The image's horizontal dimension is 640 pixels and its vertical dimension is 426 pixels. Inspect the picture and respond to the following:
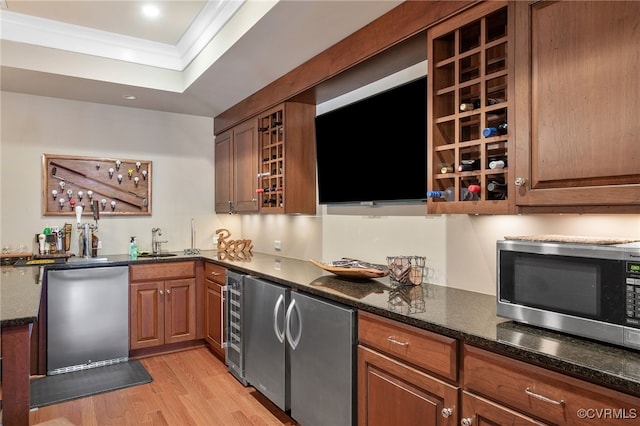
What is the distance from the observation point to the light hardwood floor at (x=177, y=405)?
2727 mm

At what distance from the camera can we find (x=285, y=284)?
2.64m

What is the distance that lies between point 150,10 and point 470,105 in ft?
7.88

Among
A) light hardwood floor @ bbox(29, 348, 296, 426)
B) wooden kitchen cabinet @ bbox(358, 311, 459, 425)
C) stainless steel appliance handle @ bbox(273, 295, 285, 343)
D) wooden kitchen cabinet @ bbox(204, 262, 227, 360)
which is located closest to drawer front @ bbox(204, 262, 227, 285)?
wooden kitchen cabinet @ bbox(204, 262, 227, 360)

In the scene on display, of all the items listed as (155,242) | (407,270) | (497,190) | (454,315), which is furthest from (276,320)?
(155,242)

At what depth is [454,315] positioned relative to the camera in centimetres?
170

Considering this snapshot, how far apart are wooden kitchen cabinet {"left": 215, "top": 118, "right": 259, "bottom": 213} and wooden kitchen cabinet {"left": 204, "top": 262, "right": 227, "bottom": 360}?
654 mm

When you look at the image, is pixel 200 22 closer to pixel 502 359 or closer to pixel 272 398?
pixel 272 398

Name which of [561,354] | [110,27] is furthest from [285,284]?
[110,27]

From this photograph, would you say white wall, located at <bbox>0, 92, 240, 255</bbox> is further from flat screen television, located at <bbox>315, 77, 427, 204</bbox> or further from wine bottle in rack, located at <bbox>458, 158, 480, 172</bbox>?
wine bottle in rack, located at <bbox>458, 158, 480, 172</bbox>

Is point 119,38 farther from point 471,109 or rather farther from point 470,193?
point 470,193

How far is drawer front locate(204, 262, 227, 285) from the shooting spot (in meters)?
3.61

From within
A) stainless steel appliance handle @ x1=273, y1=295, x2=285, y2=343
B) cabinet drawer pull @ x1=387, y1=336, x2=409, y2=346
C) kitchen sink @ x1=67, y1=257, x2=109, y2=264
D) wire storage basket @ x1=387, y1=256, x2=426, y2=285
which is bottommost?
stainless steel appliance handle @ x1=273, y1=295, x2=285, y2=343

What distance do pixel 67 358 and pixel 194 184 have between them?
210 cm

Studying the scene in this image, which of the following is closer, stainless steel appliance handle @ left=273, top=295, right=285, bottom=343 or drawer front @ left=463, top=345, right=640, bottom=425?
drawer front @ left=463, top=345, right=640, bottom=425
